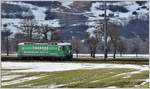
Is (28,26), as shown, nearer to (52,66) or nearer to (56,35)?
(56,35)

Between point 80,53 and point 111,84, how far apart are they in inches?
52.8

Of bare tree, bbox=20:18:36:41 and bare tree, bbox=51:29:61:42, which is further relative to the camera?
bare tree, bbox=51:29:61:42

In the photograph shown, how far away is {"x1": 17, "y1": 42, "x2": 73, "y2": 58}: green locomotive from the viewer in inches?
483

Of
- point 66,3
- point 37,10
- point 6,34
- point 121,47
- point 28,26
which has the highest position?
point 66,3

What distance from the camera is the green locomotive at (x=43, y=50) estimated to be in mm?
12266

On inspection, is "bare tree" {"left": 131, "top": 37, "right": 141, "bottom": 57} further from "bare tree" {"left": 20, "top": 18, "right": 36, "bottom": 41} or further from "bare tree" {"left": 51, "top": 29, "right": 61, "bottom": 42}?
"bare tree" {"left": 20, "top": 18, "right": 36, "bottom": 41}

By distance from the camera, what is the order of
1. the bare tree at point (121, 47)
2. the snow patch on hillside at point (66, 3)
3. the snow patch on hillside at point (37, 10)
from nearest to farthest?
the snow patch on hillside at point (66, 3) < the snow patch on hillside at point (37, 10) < the bare tree at point (121, 47)

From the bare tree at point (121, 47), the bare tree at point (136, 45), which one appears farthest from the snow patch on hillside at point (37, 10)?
the bare tree at point (136, 45)

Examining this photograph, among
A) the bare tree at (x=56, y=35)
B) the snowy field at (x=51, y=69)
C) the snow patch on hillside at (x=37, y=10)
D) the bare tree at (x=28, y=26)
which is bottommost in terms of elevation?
the snowy field at (x=51, y=69)

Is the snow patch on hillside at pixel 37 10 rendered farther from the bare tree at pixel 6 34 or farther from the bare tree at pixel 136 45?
the bare tree at pixel 136 45

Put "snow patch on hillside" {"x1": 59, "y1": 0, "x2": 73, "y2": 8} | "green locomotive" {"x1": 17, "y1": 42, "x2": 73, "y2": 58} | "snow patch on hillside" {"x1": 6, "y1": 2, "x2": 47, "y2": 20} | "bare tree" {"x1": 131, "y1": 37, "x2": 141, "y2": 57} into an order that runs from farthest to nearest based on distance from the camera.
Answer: "green locomotive" {"x1": 17, "y1": 42, "x2": 73, "y2": 58}
"bare tree" {"x1": 131, "y1": 37, "x2": 141, "y2": 57}
"snow patch on hillside" {"x1": 6, "y1": 2, "x2": 47, "y2": 20}
"snow patch on hillside" {"x1": 59, "y1": 0, "x2": 73, "y2": 8}

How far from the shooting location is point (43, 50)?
13.8 m

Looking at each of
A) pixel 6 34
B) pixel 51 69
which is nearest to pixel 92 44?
pixel 51 69

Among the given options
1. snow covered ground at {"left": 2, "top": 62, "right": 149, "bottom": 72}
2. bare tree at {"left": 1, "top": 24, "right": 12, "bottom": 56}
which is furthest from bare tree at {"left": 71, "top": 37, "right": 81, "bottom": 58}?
bare tree at {"left": 1, "top": 24, "right": 12, "bottom": 56}
